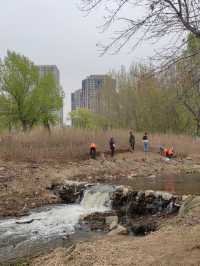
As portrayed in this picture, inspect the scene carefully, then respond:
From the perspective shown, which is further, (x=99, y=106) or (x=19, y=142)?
(x=99, y=106)

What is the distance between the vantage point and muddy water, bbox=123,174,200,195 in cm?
1472

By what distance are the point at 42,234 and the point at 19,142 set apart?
14499mm

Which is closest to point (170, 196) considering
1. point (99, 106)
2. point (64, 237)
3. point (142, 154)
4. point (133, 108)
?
point (64, 237)

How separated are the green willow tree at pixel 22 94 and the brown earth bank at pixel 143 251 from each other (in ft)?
96.7

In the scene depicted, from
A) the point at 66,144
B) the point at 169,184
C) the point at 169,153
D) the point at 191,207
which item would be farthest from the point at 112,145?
the point at 191,207

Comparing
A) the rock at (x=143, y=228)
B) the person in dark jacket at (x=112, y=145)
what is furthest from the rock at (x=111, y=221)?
the person in dark jacket at (x=112, y=145)

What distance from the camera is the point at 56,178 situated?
59.9 feet

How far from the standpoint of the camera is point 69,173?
A: 19938mm

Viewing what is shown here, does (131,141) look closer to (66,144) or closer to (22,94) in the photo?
(66,144)

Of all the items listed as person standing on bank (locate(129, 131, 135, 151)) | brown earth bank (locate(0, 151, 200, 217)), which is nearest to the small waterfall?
brown earth bank (locate(0, 151, 200, 217))

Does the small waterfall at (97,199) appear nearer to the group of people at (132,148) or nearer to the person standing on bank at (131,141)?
the group of people at (132,148)

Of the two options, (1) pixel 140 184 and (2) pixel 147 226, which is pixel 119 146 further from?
(2) pixel 147 226

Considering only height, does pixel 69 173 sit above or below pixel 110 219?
above

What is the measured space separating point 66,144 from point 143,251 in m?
19.0
